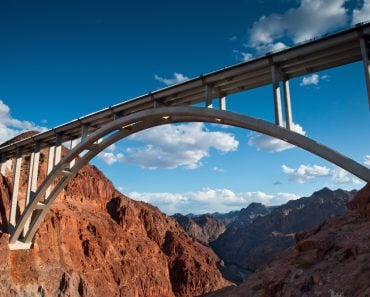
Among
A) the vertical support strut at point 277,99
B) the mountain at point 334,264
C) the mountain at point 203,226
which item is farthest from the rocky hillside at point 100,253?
the mountain at point 203,226

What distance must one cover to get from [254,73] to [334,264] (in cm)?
957

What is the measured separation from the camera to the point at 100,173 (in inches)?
2616

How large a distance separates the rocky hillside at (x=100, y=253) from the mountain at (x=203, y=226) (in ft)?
220

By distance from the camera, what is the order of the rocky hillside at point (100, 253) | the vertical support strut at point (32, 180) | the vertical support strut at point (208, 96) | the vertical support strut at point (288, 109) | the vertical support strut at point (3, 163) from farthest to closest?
the vertical support strut at point (3, 163)
the rocky hillside at point (100, 253)
the vertical support strut at point (32, 180)
the vertical support strut at point (208, 96)
the vertical support strut at point (288, 109)

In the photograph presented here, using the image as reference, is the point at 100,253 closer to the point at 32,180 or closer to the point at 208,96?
the point at 32,180

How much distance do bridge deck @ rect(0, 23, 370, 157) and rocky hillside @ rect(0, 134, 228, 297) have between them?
41.3ft

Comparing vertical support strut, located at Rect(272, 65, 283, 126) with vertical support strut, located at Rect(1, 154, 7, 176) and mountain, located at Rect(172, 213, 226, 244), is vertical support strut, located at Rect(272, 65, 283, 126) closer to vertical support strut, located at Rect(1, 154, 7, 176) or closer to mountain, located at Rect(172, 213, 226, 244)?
vertical support strut, located at Rect(1, 154, 7, 176)

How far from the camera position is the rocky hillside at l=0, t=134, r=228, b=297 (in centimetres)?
3152

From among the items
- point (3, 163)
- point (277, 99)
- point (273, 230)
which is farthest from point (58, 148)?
point (273, 230)

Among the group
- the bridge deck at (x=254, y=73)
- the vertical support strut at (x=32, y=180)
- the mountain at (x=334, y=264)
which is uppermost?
→ the bridge deck at (x=254, y=73)

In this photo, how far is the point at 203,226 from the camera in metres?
151

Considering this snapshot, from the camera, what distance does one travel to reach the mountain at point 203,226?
142913mm

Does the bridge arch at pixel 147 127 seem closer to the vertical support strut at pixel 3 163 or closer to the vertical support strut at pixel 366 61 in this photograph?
the vertical support strut at pixel 366 61

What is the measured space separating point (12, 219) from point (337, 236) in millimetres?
24944
